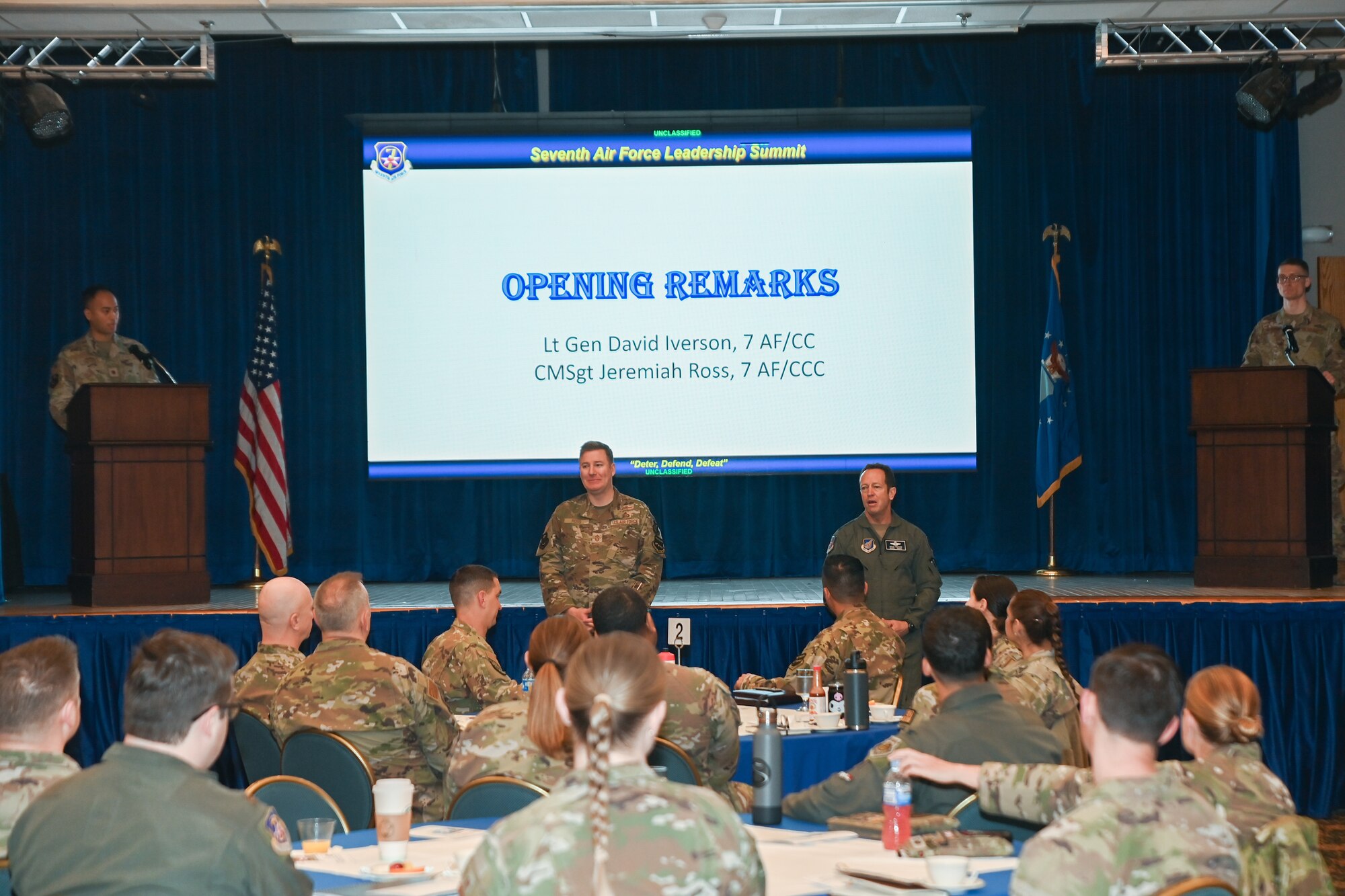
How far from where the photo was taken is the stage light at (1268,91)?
26.1 feet

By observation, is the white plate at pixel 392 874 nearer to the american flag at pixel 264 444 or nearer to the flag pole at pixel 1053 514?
the american flag at pixel 264 444

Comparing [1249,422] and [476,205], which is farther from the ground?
[476,205]

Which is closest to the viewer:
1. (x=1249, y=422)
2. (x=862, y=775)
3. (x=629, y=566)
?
(x=862, y=775)

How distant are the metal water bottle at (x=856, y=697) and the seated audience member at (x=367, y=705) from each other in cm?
133

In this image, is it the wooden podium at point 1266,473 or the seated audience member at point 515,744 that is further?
the wooden podium at point 1266,473

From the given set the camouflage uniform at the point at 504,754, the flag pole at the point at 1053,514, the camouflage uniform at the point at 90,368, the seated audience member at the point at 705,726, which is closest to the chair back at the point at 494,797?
the camouflage uniform at the point at 504,754

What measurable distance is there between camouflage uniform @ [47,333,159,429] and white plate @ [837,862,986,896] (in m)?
6.66

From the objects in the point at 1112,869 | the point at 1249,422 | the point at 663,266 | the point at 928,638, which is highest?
the point at 663,266

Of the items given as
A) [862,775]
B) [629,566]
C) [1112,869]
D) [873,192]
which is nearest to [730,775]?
[862,775]

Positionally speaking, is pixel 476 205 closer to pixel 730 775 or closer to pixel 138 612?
pixel 138 612

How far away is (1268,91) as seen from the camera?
7.99 meters

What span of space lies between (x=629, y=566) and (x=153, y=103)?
Answer: 4507mm

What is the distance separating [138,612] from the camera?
24.0 ft

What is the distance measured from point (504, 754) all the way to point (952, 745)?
1.07 meters
